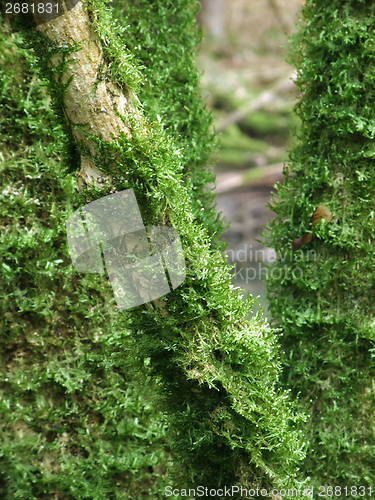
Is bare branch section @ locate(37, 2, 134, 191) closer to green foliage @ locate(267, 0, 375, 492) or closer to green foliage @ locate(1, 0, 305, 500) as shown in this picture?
green foliage @ locate(1, 0, 305, 500)

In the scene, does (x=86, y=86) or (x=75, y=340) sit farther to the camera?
(x=75, y=340)

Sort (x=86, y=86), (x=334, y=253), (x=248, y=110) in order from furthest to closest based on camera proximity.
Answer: (x=248, y=110)
(x=334, y=253)
(x=86, y=86)

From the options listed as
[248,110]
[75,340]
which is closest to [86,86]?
[75,340]

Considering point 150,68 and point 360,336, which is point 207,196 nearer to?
point 150,68

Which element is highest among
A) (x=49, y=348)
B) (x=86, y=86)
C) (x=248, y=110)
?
(x=248, y=110)

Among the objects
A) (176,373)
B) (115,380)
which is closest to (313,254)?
(176,373)

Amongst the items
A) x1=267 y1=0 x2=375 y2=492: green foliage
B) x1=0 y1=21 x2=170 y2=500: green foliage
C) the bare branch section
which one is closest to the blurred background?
x1=267 y1=0 x2=375 y2=492: green foliage

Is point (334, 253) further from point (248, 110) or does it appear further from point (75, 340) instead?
point (248, 110)
